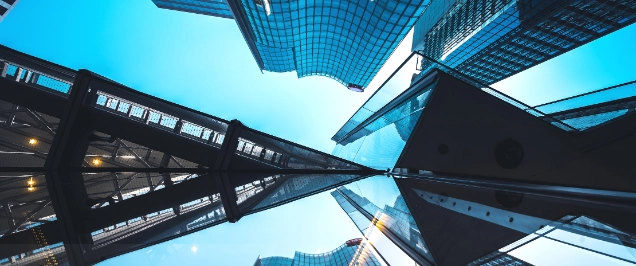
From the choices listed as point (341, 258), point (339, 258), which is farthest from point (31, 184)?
point (339, 258)

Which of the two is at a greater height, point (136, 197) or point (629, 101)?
point (629, 101)

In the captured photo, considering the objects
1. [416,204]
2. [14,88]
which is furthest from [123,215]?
[416,204]

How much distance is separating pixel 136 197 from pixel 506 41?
5691 centimetres

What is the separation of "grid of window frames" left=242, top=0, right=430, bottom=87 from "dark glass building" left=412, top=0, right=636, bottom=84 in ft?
38.4

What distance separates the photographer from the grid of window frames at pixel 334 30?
41.2 m

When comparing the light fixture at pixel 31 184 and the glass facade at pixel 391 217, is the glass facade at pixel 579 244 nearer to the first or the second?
the glass facade at pixel 391 217

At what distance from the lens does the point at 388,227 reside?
11.2 metres

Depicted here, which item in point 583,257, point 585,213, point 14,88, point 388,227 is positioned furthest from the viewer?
point 388,227

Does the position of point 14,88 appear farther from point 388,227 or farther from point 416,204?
point 388,227

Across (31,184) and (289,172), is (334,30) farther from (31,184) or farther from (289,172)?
(31,184)

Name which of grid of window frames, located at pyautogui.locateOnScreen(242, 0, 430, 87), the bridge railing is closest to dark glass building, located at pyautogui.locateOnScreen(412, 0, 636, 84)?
grid of window frames, located at pyautogui.locateOnScreen(242, 0, 430, 87)

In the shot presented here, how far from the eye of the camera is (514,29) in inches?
1711

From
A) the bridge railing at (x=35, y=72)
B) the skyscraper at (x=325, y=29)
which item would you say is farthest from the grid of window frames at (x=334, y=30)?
the bridge railing at (x=35, y=72)

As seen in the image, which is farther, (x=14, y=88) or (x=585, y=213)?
(x=14, y=88)
